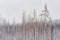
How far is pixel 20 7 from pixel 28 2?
116mm

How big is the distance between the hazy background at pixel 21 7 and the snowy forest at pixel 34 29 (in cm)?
5

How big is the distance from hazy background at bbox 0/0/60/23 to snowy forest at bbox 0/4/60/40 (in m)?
0.05

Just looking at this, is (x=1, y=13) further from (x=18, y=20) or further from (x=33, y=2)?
(x=33, y=2)

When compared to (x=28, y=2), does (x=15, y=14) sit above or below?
below

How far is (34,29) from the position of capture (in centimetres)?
110

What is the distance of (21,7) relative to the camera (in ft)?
3.71

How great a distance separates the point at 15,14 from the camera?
1109 millimetres

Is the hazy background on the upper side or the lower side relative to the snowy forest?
upper

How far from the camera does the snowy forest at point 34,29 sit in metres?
1.09

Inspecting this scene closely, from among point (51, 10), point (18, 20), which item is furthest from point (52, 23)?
point (18, 20)

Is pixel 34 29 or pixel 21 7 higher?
pixel 21 7

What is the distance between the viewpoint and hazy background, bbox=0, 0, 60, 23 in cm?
110

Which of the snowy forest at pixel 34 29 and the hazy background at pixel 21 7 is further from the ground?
the hazy background at pixel 21 7

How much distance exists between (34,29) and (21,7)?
1.03ft
